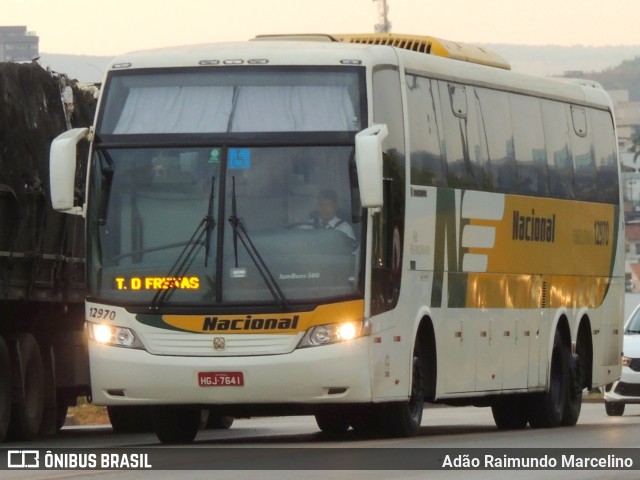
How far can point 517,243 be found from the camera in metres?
22.2

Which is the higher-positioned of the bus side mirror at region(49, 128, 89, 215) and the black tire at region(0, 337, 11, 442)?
the bus side mirror at region(49, 128, 89, 215)

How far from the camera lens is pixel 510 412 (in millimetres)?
24188

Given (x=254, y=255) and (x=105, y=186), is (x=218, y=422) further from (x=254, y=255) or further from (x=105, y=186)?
(x=254, y=255)

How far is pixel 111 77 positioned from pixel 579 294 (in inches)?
313

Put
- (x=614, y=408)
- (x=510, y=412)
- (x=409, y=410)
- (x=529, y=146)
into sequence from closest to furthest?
1. (x=409, y=410)
2. (x=529, y=146)
3. (x=510, y=412)
4. (x=614, y=408)

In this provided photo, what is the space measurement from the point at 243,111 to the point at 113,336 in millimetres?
2292

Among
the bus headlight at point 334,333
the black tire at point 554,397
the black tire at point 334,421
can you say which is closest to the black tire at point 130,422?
the black tire at point 334,421

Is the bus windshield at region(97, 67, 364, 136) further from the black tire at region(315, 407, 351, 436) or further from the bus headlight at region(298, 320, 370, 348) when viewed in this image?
the black tire at region(315, 407, 351, 436)

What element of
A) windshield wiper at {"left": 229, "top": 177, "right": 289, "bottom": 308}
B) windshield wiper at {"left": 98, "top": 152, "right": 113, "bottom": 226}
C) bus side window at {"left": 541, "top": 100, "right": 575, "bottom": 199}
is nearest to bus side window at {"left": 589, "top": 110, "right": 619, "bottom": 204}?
bus side window at {"left": 541, "top": 100, "right": 575, "bottom": 199}

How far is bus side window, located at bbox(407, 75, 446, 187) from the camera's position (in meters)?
19.4

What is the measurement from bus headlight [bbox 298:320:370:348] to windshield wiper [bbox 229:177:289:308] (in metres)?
0.34

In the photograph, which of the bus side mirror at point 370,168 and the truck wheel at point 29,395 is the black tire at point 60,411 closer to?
the truck wheel at point 29,395

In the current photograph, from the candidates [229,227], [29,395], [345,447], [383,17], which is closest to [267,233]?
[229,227]

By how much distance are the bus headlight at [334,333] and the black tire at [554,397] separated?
6.21 m
